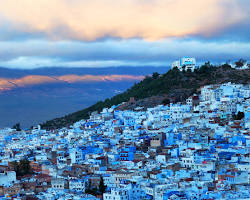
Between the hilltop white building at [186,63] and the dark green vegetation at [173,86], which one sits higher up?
the hilltop white building at [186,63]

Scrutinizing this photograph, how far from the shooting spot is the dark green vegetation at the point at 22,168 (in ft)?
100

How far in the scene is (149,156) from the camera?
3012cm

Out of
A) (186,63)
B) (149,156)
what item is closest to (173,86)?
(186,63)

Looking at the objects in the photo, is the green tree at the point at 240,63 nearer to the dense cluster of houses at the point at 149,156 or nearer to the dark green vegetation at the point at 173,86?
the dark green vegetation at the point at 173,86

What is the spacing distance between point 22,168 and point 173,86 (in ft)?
102

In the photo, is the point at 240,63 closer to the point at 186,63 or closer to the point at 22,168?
the point at 186,63

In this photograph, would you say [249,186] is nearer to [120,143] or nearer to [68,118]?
[120,143]

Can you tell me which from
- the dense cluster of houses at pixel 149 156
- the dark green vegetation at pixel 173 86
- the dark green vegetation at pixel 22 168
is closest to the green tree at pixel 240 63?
the dark green vegetation at pixel 173 86

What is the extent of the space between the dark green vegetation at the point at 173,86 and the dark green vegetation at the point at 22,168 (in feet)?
77.0

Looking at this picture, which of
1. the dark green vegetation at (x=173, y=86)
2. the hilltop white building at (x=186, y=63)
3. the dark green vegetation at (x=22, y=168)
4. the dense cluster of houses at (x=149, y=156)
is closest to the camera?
the dense cluster of houses at (x=149, y=156)

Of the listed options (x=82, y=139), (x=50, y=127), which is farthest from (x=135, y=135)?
(x=50, y=127)

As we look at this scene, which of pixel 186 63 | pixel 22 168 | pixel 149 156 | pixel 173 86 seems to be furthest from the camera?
pixel 186 63

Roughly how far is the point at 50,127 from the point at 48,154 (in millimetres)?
23070

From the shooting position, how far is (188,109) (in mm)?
43750
